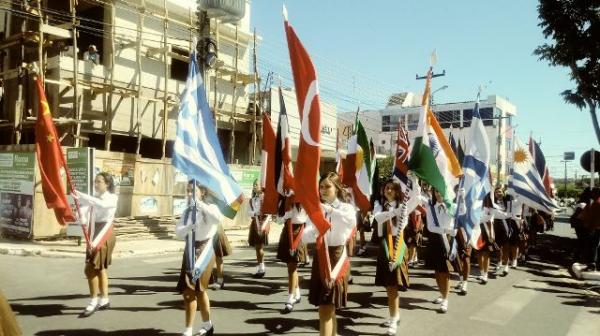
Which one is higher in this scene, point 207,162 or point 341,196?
point 207,162

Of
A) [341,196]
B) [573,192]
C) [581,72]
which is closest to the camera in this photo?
[341,196]

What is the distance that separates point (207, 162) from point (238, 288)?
11.3 feet

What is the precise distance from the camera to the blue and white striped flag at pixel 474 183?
7848 mm

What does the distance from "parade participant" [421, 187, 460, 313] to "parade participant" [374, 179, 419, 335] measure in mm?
1107

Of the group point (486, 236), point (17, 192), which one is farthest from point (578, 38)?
point (17, 192)

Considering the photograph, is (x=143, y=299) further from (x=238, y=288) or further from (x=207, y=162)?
(x=207, y=162)

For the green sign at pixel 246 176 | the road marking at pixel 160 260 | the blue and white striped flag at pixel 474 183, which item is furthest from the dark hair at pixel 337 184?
the green sign at pixel 246 176

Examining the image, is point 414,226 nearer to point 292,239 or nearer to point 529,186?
point 529,186

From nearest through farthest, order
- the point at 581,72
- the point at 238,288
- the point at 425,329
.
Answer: the point at 425,329 < the point at 238,288 < the point at 581,72

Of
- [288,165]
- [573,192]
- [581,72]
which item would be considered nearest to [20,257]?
[288,165]

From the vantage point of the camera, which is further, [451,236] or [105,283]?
[451,236]

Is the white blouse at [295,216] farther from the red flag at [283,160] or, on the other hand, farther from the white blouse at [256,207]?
the white blouse at [256,207]

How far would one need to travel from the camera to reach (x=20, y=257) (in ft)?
35.1

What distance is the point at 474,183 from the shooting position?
8070 mm
